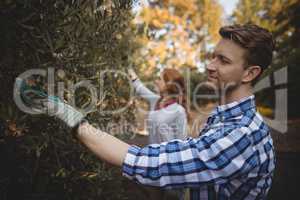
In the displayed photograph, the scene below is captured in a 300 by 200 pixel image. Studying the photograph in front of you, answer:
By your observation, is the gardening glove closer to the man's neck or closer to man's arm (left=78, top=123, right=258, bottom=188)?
man's arm (left=78, top=123, right=258, bottom=188)

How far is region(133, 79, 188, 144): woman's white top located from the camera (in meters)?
4.54

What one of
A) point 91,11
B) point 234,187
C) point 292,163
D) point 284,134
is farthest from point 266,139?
point 284,134

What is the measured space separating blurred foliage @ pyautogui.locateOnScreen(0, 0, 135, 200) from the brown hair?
1.02m

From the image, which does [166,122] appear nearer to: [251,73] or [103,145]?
[251,73]

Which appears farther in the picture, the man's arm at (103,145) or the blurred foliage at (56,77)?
the blurred foliage at (56,77)

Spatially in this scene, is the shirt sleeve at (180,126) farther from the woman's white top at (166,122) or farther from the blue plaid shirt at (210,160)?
the blue plaid shirt at (210,160)

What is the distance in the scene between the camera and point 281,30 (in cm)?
1959

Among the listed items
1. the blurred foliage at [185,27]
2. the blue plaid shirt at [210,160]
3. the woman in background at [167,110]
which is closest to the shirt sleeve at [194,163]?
the blue plaid shirt at [210,160]

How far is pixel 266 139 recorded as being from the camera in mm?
1684

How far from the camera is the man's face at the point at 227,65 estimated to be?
1791 millimetres

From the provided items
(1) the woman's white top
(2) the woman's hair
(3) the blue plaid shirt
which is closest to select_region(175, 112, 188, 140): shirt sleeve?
(1) the woman's white top

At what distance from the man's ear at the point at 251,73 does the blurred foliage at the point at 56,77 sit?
1.15 metres

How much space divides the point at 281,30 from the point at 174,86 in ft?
55.8

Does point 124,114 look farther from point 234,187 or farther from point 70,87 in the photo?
point 234,187
